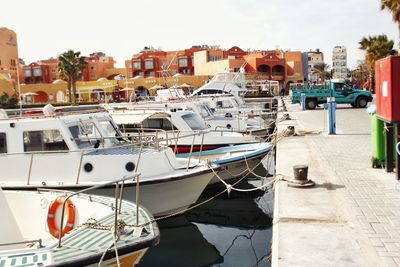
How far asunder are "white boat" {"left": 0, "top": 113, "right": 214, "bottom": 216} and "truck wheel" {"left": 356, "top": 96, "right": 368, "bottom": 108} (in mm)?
25334

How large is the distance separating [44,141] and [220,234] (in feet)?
15.1

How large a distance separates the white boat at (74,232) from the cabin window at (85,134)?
2.98 m

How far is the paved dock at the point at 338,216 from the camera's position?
5402 millimetres

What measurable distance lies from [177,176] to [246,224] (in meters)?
2.26

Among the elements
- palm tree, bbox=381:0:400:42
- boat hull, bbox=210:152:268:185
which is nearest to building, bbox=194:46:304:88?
palm tree, bbox=381:0:400:42

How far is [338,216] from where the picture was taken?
270 inches

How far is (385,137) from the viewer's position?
9266 mm

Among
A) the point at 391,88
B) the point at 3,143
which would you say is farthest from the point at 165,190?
the point at 391,88

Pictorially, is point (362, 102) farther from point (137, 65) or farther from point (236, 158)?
point (137, 65)

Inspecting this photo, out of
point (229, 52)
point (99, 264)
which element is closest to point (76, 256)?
point (99, 264)

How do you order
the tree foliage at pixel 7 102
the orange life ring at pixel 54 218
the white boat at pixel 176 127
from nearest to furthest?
the orange life ring at pixel 54 218
the white boat at pixel 176 127
the tree foliage at pixel 7 102

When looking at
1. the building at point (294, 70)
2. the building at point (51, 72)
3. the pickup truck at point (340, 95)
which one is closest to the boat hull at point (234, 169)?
the pickup truck at point (340, 95)

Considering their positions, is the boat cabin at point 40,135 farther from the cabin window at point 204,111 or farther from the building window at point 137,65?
the building window at point 137,65

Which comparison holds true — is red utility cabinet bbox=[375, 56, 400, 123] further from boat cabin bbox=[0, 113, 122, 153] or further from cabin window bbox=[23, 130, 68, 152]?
cabin window bbox=[23, 130, 68, 152]
